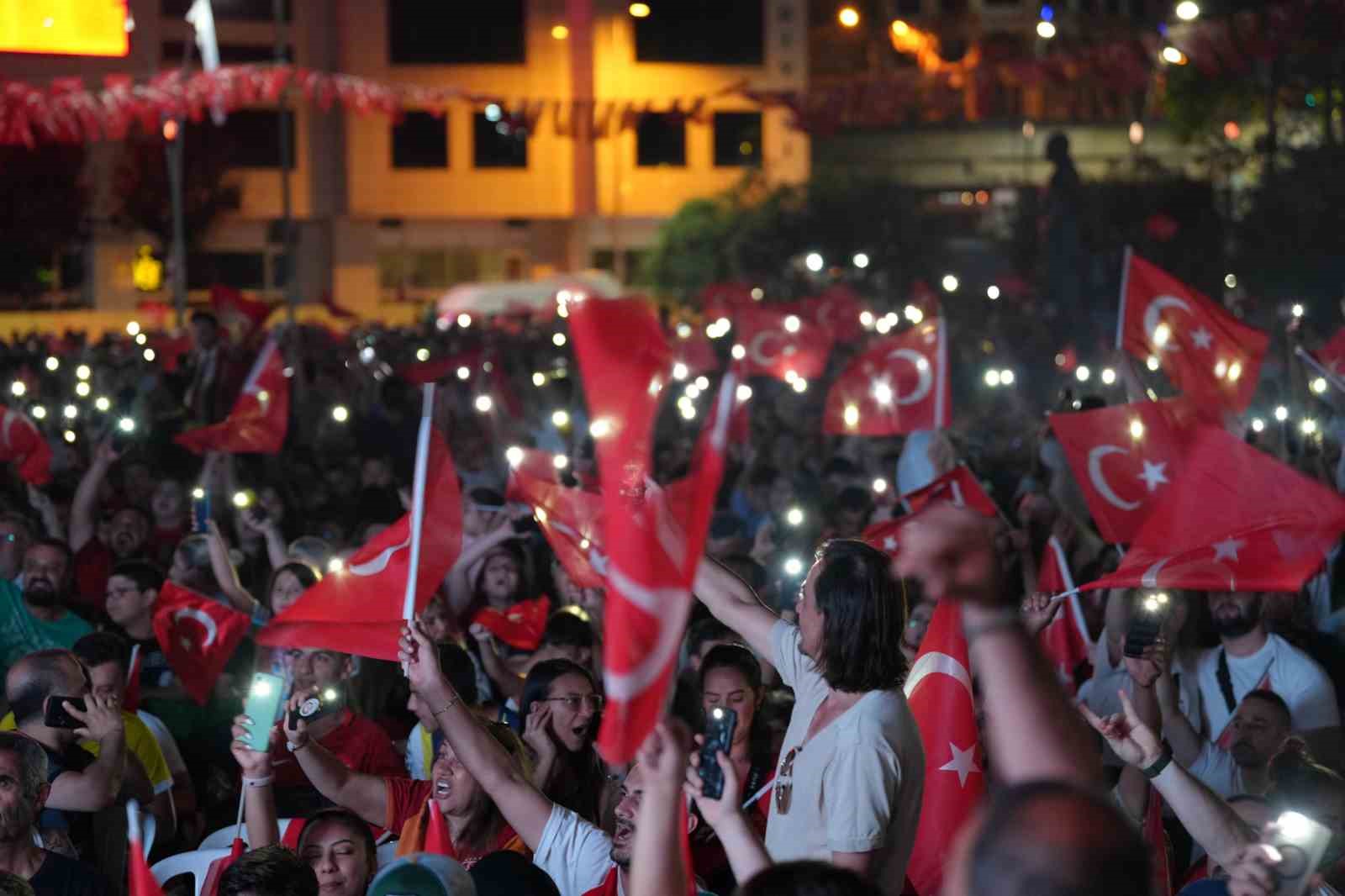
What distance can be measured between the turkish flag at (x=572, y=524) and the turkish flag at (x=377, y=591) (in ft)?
3.94

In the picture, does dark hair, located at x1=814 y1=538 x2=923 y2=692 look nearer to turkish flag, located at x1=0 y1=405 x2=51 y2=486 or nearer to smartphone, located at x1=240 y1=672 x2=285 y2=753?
smartphone, located at x1=240 y1=672 x2=285 y2=753

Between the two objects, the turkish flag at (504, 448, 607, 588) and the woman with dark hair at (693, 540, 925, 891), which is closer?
the woman with dark hair at (693, 540, 925, 891)

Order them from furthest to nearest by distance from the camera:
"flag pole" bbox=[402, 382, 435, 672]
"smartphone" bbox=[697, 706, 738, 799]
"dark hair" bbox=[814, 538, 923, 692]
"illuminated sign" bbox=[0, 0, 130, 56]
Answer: "illuminated sign" bbox=[0, 0, 130, 56] < "flag pole" bbox=[402, 382, 435, 672] < "dark hair" bbox=[814, 538, 923, 692] < "smartphone" bbox=[697, 706, 738, 799]

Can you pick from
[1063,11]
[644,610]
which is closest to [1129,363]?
[644,610]

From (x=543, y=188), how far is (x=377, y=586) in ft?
171

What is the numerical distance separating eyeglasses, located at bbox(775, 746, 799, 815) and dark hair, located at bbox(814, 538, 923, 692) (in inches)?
9.3

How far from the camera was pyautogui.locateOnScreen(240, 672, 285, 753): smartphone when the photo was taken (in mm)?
5230

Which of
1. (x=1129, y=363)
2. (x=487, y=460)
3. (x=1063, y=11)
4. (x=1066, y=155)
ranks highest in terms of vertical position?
(x=1063, y=11)

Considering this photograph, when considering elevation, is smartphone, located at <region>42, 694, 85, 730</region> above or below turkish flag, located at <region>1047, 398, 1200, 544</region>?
below

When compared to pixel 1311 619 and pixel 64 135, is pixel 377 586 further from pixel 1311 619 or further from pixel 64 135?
pixel 64 135

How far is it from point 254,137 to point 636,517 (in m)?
54.8

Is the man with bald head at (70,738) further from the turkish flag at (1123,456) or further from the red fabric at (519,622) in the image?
the turkish flag at (1123,456)

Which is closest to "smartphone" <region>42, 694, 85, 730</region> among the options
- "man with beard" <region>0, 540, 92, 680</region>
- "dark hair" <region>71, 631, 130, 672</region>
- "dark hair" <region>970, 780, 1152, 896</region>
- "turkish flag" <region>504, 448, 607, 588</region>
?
"dark hair" <region>71, 631, 130, 672</region>

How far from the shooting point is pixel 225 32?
183 feet
